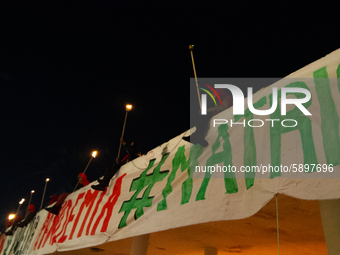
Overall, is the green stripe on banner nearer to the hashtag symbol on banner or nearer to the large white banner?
the large white banner

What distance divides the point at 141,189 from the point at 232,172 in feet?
6.98

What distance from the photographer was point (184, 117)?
31.6m

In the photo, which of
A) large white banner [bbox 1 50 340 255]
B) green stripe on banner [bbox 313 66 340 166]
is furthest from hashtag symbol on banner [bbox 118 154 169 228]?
green stripe on banner [bbox 313 66 340 166]

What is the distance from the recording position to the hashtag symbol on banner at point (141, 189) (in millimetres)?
4348

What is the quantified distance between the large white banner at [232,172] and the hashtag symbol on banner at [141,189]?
20mm

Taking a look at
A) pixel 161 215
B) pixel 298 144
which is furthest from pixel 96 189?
pixel 298 144

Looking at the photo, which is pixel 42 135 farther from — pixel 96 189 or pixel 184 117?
pixel 96 189

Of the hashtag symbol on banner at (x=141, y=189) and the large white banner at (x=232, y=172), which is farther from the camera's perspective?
the hashtag symbol on banner at (x=141, y=189)

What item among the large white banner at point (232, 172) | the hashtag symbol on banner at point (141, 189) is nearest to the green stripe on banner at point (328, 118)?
the large white banner at point (232, 172)

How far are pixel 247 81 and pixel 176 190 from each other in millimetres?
1689

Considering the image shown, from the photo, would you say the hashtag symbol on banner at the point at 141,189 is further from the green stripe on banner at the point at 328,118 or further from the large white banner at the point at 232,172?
the green stripe on banner at the point at 328,118

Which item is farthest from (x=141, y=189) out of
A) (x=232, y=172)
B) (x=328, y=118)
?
(x=328, y=118)

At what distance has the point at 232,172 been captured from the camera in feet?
10.3

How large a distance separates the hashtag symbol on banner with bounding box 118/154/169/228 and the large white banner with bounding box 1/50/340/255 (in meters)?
0.02
